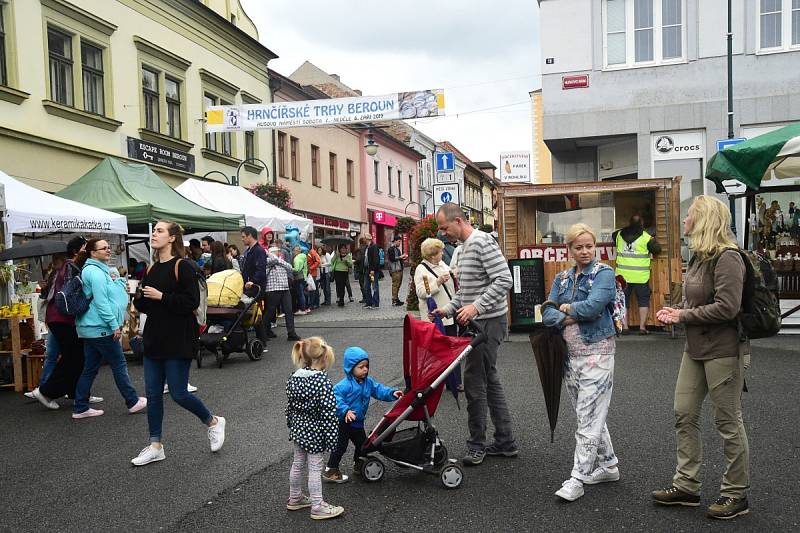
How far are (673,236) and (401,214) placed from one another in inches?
1534

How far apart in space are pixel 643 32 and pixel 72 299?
15724 millimetres

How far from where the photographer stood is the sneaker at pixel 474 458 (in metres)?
5.54

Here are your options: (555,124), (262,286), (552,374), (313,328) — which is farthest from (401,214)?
(552,374)

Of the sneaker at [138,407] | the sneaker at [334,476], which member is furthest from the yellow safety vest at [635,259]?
the sneaker at [334,476]

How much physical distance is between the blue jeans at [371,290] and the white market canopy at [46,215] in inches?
305

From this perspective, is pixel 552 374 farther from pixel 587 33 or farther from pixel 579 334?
pixel 587 33

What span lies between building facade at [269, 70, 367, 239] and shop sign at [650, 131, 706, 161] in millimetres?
16455

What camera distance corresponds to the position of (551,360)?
5.09m

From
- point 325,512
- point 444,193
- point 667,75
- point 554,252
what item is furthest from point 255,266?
point 667,75

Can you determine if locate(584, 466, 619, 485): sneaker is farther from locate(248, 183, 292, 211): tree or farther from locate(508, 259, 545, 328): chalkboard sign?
locate(248, 183, 292, 211): tree

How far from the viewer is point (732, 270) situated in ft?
14.2

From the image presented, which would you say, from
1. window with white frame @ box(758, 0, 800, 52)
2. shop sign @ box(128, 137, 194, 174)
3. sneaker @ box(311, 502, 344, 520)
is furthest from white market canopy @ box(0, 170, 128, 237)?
window with white frame @ box(758, 0, 800, 52)

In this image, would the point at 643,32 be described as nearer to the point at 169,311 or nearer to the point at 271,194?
the point at 271,194

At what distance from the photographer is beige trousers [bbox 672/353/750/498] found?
4379mm
